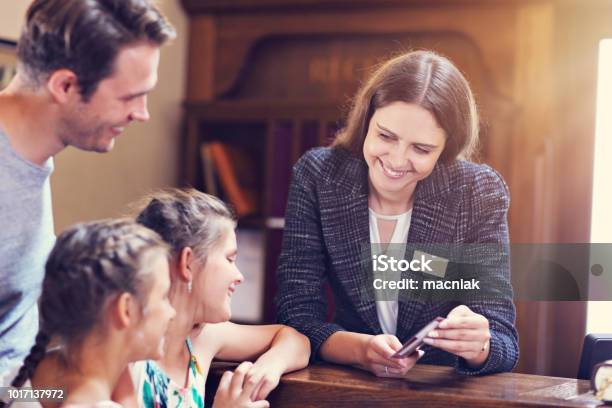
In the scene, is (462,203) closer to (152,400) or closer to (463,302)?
(463,302)

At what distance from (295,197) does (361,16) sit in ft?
5.54

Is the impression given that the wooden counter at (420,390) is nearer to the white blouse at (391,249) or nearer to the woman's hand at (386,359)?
the woman's hand at (386,359)

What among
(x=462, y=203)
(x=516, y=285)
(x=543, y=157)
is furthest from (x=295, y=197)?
(x=543, y=157)

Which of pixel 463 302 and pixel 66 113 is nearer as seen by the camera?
pixel 66 113

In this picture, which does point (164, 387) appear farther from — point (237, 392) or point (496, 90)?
point (496, 90)

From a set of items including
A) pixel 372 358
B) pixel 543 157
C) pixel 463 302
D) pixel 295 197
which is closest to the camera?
pixel 372 358

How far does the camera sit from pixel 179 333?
3.75 ft

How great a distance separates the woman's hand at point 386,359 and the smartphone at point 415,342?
0.02m

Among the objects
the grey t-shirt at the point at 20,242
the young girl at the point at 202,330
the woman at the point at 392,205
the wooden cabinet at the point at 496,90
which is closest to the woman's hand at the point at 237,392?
the young girl at the point at 202,330

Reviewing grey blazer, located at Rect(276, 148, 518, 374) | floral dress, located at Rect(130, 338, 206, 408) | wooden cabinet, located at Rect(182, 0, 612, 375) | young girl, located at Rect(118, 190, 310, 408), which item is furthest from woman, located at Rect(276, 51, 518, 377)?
wooden cabinet, located at Rect(182, 0, 612, 375)

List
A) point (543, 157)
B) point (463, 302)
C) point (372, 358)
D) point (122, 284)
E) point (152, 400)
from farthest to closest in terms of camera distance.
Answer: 1. point (543, 157)
2. point (463, 302)
3. point (372, 358)
4. point (152, 400)
5. point (122, 284)

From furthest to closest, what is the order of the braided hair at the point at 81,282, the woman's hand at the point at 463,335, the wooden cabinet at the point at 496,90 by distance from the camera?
the wooden cabinet at the point at 496,90, the woman's hand at the point at 463,335, the braided hair at the point at 81,282

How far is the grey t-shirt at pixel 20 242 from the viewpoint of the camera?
1.02 m

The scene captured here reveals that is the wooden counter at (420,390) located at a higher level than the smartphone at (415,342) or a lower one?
lower
